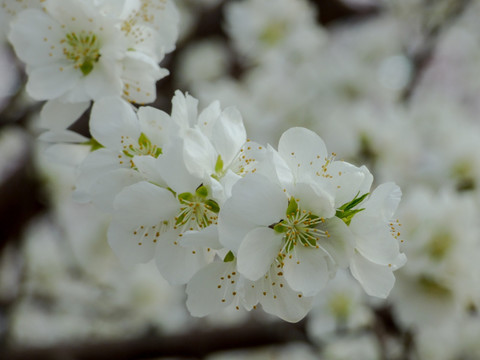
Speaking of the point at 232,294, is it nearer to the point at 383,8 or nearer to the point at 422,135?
the point at 422,135

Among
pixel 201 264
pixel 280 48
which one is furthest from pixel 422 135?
pixel 201 264

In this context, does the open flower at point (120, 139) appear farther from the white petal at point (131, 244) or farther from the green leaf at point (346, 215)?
the green leaf at point (346, 215)

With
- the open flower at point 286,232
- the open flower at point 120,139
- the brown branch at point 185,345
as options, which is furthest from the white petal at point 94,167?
the brown branch at point 185,345

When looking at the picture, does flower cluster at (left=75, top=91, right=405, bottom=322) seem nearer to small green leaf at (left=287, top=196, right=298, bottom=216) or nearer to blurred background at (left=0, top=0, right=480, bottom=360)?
small green leaf at (left=287, top=196, right=298, bottom=216)

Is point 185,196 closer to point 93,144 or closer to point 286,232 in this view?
point 286,232

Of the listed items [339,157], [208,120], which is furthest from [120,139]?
[339,157]

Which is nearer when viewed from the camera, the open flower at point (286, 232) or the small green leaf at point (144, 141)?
the open flower at point (286, 232)
